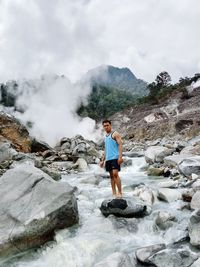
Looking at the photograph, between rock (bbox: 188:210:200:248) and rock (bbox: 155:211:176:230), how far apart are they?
31.0 inches

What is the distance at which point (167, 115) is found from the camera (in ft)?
141

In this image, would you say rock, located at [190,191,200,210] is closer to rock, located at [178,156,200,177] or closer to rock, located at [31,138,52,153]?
rock, located at [178,156,200,177]

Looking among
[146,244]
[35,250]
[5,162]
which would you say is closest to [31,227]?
[35,250]

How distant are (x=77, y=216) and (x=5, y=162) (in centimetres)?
845

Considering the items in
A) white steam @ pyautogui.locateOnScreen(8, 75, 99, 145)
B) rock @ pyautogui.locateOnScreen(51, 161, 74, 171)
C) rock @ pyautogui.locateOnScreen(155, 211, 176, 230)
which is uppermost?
white steam @ pyautogui.locateOnScreen(8, 75, 99, 145)

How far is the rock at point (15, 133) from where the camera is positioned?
878 inches

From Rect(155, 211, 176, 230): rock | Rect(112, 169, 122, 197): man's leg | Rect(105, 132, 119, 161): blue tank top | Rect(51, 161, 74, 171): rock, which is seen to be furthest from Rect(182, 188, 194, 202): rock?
Rect(51, 161, 74, 171): rock

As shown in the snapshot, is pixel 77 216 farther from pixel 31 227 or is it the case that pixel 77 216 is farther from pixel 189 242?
pixel 189 242

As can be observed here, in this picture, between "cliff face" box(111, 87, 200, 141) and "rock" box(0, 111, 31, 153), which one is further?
"cliff face" box(111, 87, 200, 141)

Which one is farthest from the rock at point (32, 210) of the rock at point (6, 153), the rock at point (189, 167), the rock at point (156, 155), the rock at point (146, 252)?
the rock at point (156, 155)

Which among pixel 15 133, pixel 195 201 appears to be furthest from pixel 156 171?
pixel 15 133

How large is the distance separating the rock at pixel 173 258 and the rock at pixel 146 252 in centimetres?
11

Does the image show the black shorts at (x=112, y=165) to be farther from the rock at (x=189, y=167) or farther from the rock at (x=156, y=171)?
the rock at (x=156, y=171)

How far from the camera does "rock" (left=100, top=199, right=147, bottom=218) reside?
8.29m
